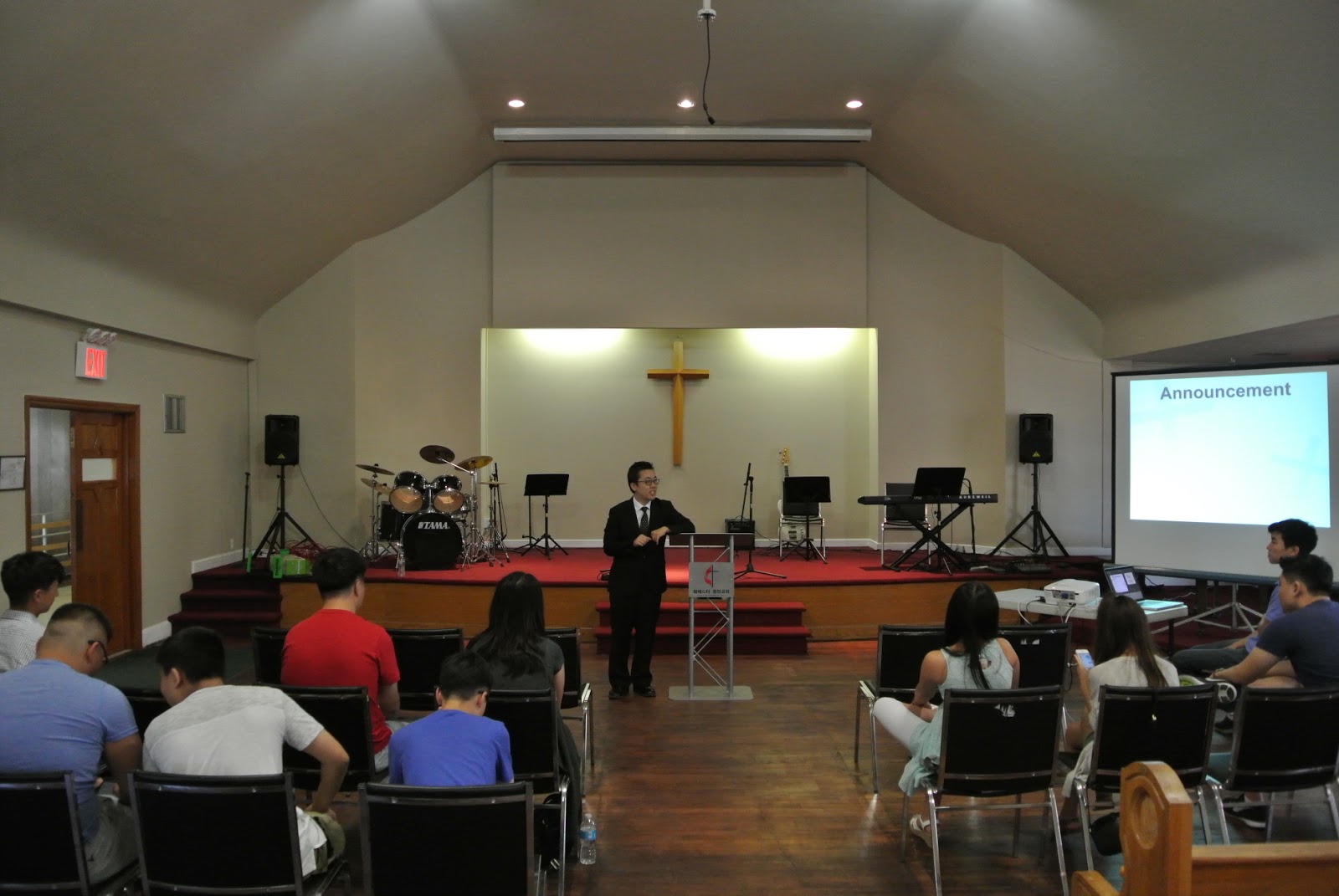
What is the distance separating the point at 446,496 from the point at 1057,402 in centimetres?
635

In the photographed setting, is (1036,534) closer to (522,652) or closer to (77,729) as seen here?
(522,652)

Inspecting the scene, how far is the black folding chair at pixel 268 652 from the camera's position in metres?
3.99

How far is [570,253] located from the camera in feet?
31.7

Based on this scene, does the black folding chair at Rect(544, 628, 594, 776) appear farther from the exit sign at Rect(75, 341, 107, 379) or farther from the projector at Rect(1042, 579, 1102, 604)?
the exit sign at Rect(75, 341, 107, 379)

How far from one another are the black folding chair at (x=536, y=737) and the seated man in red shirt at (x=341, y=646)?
516 mm

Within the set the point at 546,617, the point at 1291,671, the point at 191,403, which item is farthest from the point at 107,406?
the point at 1291,671

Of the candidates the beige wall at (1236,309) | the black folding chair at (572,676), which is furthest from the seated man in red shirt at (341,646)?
the beige wall at (1236,309)

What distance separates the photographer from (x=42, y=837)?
7.88ft

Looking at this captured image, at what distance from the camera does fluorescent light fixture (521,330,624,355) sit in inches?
400

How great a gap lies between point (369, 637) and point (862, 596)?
213 inches

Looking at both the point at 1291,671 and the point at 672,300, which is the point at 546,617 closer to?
the point at 672,300

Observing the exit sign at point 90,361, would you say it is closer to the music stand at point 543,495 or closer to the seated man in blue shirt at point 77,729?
the music stand at point 543,495

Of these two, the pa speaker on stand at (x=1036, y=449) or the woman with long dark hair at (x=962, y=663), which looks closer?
the woman with long dark hair at (x=962, y=663)

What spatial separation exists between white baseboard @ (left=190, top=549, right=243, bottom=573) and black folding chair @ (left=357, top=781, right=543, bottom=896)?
23.5ft
